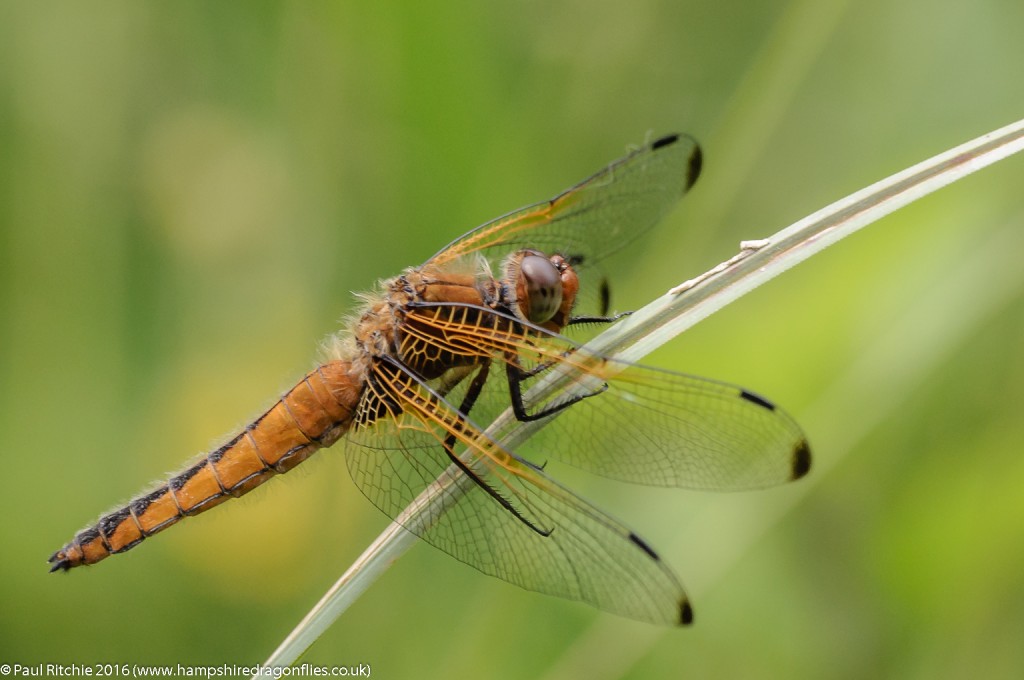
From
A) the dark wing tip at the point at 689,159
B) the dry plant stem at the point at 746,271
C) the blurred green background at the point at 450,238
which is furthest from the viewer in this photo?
the dark wing tip at the point at 689,159

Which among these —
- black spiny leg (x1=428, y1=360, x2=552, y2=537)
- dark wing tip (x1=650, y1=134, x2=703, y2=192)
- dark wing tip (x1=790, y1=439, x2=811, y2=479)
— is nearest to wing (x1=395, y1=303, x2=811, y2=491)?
dark wing tip (x1=790, y1=439, x2=811, y2=479)

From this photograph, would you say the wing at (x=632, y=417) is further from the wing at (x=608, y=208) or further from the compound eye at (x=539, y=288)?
the wing at (x=608, y=208)

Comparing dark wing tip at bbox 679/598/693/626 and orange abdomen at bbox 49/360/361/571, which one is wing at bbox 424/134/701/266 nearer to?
orange abdomen at bbox 49/360/361/571

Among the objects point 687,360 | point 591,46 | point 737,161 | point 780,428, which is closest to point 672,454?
point 780,428

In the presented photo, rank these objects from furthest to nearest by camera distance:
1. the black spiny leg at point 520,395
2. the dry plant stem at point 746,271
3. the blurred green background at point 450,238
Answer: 1. the blurred green background at point 450,238
2. the black spiny leg at point 520,395
3. the dry plant stem at point 746,271

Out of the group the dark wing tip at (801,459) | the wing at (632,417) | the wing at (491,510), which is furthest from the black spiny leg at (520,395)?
the dark wing tip at (801,459)

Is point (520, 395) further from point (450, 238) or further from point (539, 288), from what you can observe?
point (450, 238)
